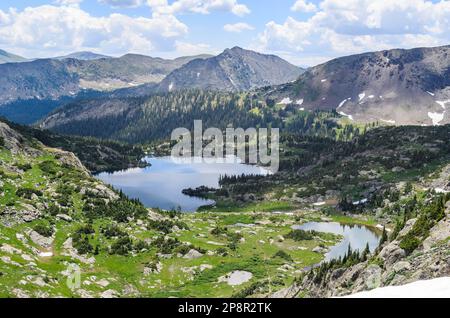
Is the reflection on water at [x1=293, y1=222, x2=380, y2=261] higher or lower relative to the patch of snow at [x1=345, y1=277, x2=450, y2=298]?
lower

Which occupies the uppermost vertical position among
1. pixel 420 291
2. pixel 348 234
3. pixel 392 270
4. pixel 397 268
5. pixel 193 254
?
pixel 420 291

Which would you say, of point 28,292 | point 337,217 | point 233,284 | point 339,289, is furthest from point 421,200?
point 28,292

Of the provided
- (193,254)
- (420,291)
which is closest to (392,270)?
(420,291)

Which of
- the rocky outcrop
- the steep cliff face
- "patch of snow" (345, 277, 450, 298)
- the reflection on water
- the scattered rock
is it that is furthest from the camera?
the reflection on water

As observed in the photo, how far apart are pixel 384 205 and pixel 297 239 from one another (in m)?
58.9

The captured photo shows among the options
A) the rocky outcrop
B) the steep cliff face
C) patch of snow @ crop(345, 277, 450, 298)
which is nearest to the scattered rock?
the steep cliff face

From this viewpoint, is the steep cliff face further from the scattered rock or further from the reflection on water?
the reflection on water

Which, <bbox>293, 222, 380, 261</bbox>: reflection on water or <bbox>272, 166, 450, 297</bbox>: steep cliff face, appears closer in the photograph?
<bbox>272, 166, 450, 297</bbox>: steep cliff face

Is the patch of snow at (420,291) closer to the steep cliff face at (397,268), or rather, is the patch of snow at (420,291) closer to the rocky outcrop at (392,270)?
the steep cliff face at (397,268)

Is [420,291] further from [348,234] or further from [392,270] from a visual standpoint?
[348,234]

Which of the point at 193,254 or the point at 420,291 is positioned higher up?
the point at 420,291

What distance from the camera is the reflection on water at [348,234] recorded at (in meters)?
148

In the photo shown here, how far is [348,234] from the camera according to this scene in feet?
550

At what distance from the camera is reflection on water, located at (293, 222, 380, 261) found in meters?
148
